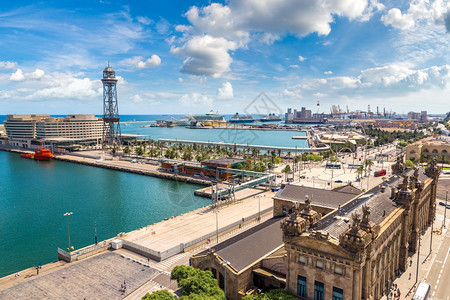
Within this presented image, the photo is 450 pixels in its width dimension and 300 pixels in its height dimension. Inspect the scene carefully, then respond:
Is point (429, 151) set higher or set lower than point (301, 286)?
higher

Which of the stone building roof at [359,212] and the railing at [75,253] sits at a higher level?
the stone building roof at [359,212]

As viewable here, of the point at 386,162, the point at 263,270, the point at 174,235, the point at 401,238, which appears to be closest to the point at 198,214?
the point at 174,235

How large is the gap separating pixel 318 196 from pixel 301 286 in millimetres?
Result: 27015

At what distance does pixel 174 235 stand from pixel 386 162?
140 metres

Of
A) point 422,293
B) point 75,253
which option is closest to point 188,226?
point 75,253

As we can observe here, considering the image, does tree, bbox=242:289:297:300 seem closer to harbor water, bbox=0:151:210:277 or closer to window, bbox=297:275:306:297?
window, bbox=297:275:306:297

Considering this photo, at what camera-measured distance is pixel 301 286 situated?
35.0 metres

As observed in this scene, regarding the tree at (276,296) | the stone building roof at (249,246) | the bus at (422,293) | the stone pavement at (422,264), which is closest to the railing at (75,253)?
the stone building roof at (249,246)

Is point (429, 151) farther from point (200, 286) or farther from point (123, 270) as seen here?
point (123, 270)

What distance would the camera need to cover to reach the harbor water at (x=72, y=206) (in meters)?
65.6

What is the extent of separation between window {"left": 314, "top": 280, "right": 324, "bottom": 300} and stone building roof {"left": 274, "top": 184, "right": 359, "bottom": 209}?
77.0 ft

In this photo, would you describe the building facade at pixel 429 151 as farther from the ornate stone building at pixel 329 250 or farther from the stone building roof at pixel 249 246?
the stone building roof at pixel 249 246

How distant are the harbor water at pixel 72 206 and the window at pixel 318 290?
5152cm

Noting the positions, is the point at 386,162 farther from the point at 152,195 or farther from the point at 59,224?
the point at 59,224
